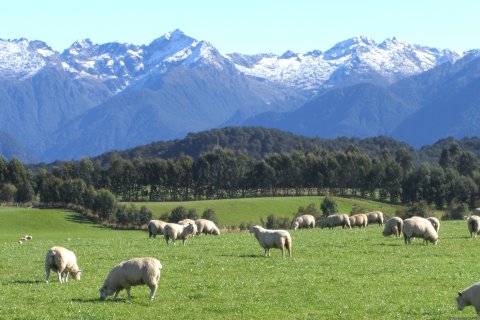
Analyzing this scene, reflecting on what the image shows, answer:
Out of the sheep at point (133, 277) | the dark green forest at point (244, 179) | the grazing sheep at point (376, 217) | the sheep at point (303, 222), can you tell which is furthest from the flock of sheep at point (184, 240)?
the dark green forest at point (244, 179)

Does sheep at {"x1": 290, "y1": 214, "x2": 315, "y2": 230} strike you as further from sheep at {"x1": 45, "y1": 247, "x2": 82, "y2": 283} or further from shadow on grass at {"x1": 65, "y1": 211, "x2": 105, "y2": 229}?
shadow on grass at {"x1": 65, "y1": 211, "x2": 105, "y2": 229}

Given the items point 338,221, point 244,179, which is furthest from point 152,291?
point 244,179

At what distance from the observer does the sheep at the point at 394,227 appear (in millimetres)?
45969

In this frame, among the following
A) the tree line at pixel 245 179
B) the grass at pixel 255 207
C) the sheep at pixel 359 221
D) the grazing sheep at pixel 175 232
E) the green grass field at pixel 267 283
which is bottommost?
the green grass field at pixel 267 283

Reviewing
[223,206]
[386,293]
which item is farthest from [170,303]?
[223,206]

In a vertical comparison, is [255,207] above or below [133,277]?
above

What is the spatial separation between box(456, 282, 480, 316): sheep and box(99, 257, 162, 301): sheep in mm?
9878

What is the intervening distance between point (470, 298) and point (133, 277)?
1094 cm

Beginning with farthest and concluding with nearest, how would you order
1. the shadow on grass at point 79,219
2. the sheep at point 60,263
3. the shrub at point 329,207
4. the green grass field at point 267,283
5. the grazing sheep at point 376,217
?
the shrub at point 329,207 < the shadow on grass at point 79,219 < the grazing sheep at point 376,217 < the sheep at point 60,263 < the green grass field at point 267,283

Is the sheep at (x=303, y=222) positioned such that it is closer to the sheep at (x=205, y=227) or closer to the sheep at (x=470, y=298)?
the sheep at (x=205, y=227)

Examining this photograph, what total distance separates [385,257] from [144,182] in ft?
456

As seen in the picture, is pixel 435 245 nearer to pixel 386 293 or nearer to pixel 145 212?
pixel 386 293

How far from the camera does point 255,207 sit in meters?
144

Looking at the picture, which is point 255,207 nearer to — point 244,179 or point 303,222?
point 244,179
